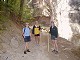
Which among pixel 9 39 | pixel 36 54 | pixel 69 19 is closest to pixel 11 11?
pixel 9 39

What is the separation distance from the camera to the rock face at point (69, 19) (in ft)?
72.4

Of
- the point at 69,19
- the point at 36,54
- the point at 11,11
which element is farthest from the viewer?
the point at 69,19

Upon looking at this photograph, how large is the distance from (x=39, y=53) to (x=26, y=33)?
1489 mm

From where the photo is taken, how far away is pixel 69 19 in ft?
74.3

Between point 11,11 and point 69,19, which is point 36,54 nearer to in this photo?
point 11,11

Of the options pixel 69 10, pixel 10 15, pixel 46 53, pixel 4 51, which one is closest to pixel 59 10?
pixel 69 10

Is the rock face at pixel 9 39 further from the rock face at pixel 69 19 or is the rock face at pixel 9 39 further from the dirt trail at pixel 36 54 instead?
the rock face at pixel 69 19

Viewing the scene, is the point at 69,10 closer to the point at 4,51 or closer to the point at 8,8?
the point at 8,8

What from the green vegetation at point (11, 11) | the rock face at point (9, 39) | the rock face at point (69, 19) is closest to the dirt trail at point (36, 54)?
the rock face at point (9, 39)

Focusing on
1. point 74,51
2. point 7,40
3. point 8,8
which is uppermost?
point 8,8

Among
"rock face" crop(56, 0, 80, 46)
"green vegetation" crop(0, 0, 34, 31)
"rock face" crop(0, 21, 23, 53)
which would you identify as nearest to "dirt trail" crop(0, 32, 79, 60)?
"rock face" crop(0, 21, 23, 53)

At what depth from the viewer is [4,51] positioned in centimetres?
1288

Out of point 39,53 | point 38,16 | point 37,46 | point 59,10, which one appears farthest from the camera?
point 38,16

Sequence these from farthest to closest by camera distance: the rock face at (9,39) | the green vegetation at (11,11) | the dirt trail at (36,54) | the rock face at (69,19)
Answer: the rock face at (69,19), the green vegetation at (11,11), the rock face at (9,39), the dirt trail at (36,54)
